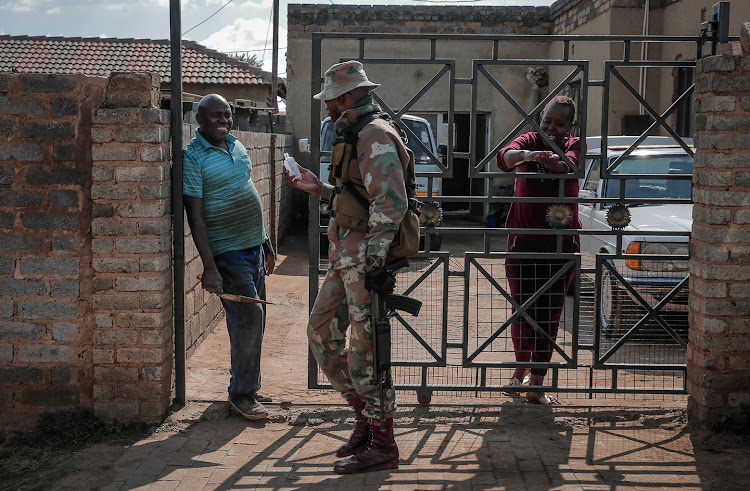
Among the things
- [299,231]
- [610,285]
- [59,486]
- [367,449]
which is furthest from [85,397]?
[299,231]

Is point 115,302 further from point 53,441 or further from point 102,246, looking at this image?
point 53,441

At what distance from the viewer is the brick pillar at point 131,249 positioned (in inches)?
170

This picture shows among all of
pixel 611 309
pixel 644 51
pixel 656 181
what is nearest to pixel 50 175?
pixel 611 309

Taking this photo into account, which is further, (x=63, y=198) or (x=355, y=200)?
(x=63, y=198)

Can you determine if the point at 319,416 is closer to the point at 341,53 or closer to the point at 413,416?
the point at 413,416

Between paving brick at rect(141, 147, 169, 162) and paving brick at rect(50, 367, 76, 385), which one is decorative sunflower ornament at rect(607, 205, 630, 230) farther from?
paving brick at rect(50, 367, 76, 385)

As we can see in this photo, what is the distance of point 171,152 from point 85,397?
148cm

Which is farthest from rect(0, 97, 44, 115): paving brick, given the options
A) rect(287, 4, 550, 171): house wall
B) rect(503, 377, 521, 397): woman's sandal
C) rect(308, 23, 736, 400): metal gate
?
rect(287, 4, 550, 171): house wall

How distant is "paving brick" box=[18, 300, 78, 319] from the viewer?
4430mm

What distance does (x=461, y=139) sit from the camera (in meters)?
18.6

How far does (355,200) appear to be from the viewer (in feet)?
13.0

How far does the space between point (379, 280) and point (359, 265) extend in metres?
0.20

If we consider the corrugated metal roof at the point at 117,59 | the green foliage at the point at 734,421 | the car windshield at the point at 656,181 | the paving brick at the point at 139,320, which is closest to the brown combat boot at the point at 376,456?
the paving brick at the point at 139,320

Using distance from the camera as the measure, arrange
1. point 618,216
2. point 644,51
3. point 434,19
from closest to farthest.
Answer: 1. point 618,216
2. point 644,51
3. point 434,19
